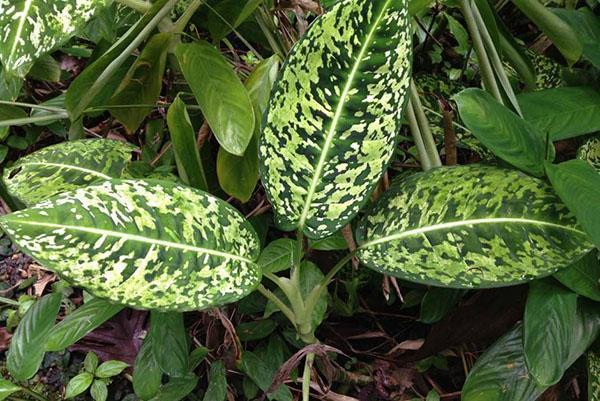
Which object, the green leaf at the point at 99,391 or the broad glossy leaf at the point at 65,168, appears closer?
the broad glossy leaf at the point at 65,168

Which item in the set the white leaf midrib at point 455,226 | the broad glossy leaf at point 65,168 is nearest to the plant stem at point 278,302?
the white leaf midrib at point 455,226

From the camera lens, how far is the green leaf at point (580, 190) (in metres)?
0.58

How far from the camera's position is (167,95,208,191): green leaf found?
2.52ft

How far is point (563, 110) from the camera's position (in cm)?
87

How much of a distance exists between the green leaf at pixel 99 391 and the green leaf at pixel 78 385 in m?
0.01

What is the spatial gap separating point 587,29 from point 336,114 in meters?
0.55

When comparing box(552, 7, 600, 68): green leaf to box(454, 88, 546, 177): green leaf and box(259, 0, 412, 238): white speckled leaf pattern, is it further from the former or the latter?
box(259, 0, 412, 238): white speckled leaf pattern

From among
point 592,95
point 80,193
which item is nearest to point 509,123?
point 592,95

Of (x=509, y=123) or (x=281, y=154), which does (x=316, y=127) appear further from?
(x=509, y=123)

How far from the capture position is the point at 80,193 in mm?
583

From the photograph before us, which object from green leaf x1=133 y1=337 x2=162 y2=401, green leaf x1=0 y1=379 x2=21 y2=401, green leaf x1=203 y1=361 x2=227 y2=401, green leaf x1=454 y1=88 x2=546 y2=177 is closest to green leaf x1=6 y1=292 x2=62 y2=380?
green leaf x1=0 y1=379 x2=21 y2=401

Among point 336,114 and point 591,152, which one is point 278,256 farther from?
point 591,152

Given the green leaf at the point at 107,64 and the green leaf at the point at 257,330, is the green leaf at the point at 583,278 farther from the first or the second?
the green leaf at the point at 107,64

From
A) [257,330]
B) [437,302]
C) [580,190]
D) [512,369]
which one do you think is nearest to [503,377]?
[512,369]
